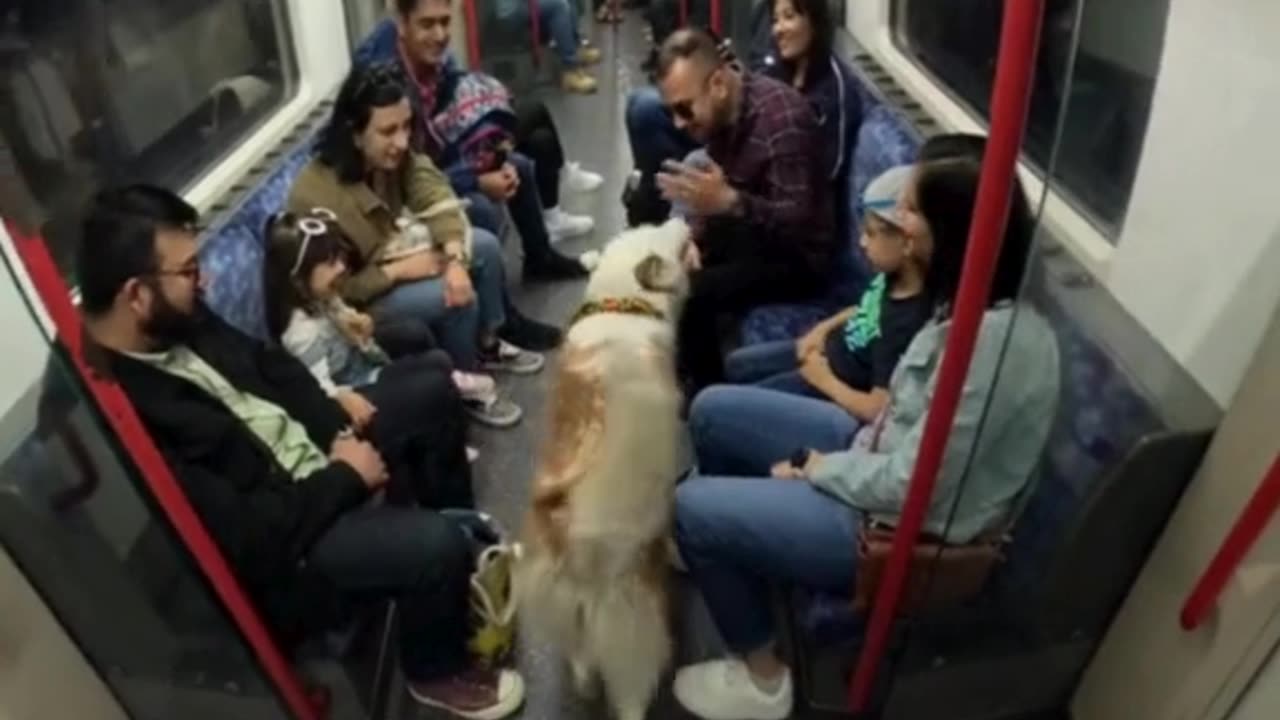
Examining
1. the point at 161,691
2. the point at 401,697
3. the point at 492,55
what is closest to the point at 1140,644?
the point at 401,697

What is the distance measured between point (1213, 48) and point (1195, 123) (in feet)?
0.37

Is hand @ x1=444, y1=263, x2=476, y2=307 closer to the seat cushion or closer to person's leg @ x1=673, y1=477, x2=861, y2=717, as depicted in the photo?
the seat cushion

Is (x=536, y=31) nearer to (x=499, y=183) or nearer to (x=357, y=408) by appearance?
(x=499, y=183)

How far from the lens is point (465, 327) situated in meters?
2.91

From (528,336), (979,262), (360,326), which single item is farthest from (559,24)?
(979,262)

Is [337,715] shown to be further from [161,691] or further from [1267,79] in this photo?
[1267,79]

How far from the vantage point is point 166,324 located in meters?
1.67

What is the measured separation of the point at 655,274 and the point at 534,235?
1285 millimetres

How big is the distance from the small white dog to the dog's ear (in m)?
0.41

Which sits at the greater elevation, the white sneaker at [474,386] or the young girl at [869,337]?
the young girl at [869,337]

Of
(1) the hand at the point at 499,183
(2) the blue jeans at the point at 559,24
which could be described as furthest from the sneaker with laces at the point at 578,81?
(1) the hand at the point at 499,183

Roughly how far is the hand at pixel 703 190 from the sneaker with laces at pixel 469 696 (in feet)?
4.00

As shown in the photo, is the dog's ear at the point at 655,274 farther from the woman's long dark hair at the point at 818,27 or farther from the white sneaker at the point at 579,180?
the white sneaker at the point at 579,180

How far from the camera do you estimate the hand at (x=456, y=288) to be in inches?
109
